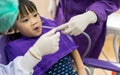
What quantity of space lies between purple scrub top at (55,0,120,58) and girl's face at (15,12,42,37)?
302 mm

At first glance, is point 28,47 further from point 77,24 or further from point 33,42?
point 77,24

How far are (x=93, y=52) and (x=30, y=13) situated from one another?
Answer: 1.97 feet

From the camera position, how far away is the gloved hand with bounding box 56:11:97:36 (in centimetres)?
123

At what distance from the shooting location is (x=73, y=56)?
137 cm

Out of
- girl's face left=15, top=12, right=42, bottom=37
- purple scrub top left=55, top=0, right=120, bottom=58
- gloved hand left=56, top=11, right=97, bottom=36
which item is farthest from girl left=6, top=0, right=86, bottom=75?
purple scrub top left=55, top=0, right=120, bottom=58

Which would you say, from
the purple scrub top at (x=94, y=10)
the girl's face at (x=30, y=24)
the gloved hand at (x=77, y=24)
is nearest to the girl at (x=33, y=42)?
the girl's face at (x=30, y=24)

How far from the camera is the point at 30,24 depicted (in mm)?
1240

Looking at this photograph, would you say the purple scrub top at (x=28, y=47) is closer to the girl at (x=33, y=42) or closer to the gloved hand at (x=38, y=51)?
the girl at (x=33, y=42)

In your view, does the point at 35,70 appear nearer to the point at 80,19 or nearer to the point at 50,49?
the point at 50,49

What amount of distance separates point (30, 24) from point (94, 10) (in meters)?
0.34

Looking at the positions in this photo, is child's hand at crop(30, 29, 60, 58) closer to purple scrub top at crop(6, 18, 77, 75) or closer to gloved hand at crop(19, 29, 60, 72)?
gloved hand at crop(19, 29, 60, 72)

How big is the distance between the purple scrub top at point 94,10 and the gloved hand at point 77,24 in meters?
0.05

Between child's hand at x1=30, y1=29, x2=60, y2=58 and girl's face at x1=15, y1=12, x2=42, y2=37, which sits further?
girl's face at x1=15, y1=12, x2=42, y2=37

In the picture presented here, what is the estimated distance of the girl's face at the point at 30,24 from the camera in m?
1.23
